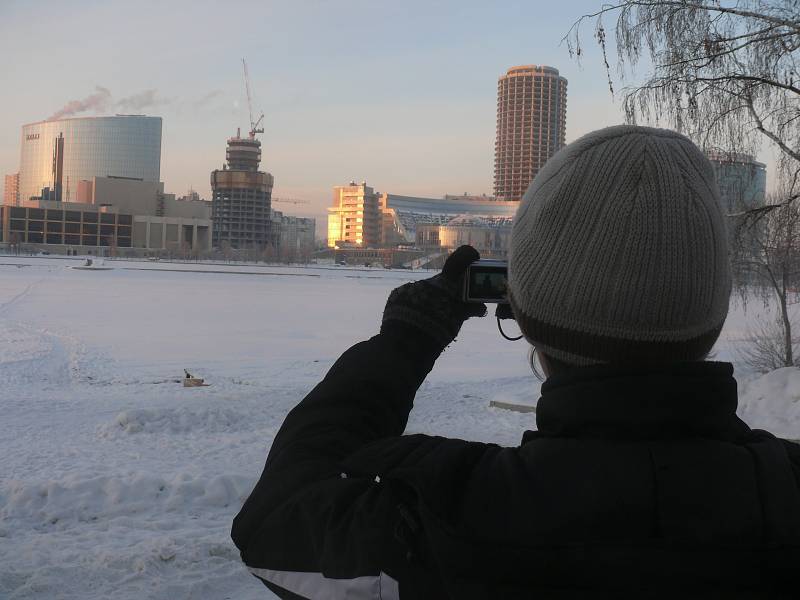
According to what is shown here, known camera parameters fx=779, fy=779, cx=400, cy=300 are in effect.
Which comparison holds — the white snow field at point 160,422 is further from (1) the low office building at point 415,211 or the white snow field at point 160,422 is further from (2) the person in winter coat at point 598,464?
(1) the low office building at point 415,211

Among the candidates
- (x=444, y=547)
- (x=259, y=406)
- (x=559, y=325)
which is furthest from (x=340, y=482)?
(x=259, y=406)

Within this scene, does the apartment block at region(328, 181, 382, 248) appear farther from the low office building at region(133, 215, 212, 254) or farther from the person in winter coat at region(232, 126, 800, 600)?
the person in winter coat at region(232, 126, 800, 600)

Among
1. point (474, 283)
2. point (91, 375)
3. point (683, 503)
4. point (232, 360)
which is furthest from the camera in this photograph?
point (232, 360)

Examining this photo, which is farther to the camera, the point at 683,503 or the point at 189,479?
the point at 189,479

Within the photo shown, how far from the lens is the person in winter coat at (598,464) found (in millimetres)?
1008

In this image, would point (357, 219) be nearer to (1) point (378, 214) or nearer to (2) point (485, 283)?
(1) point (378, 214)

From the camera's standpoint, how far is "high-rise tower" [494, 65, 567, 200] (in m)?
36.7

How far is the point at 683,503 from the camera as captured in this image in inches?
39.6

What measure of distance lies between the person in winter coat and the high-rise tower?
33.4 metres

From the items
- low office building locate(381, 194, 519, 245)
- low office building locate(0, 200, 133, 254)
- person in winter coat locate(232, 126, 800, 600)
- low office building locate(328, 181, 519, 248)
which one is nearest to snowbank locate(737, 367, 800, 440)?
person in winter coat locate(232, 126, 800, 600)

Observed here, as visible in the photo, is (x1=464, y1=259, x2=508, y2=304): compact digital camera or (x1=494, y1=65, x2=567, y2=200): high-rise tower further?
(x1=494, y1=65, x2=567, y2=200): high-rise tower

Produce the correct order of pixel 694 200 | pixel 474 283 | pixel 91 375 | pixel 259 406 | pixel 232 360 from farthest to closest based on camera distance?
pixel 232 360 → pixel 91 375 → pixel 259 406 → pixel 474 283 → pixel 694 200

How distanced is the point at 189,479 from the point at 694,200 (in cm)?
622

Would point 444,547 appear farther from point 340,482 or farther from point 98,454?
point 98,454
